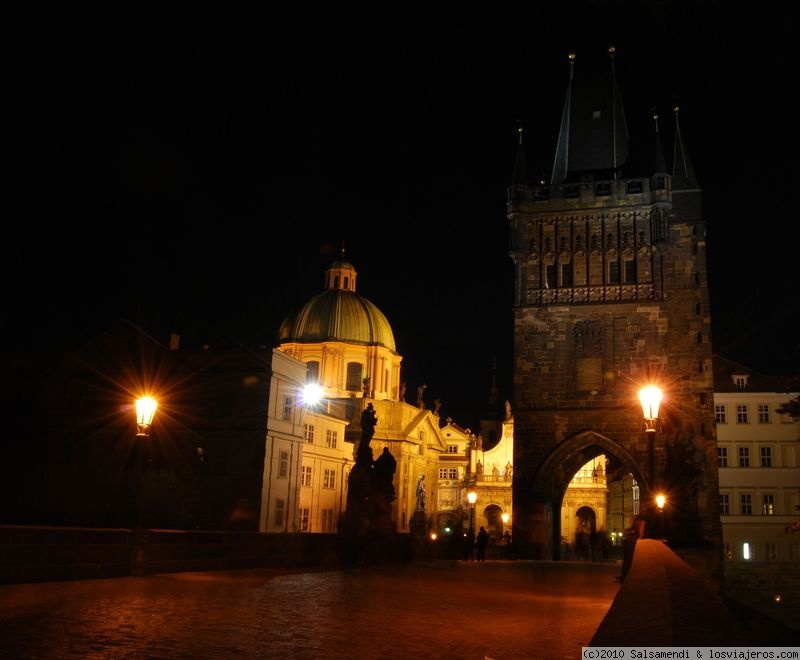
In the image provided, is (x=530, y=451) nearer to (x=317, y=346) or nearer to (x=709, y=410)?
(x=709, y=410)

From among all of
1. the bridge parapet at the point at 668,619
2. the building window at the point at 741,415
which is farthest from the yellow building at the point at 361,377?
the bridge parapet at the point at 668,619

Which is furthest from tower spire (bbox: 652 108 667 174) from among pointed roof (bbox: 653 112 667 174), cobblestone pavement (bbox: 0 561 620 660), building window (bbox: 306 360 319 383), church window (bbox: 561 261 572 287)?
building window (bbox: 306 360 319 383)

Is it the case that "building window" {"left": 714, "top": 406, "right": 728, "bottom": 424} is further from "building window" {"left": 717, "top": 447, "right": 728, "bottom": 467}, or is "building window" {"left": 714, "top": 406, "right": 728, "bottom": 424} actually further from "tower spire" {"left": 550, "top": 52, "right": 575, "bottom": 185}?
"tower spire" {"left": 550, "top": 52, "right": 575, "bottom": 185}

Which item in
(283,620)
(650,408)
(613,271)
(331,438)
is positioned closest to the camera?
(283,620)

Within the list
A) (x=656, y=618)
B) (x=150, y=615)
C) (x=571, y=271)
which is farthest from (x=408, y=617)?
(x=571, y=271)

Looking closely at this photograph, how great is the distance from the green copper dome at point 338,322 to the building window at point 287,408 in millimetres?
20329

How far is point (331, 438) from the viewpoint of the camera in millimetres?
62188

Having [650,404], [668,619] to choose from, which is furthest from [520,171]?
[668,619]

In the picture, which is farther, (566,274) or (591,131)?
(591,131)

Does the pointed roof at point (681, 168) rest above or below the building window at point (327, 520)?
above

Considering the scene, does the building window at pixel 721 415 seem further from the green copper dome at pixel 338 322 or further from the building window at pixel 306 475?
the green copper dome at pixel 338 322

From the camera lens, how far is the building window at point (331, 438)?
201 ft

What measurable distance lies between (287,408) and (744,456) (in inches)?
1129

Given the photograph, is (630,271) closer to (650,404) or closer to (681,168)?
(681,168)
